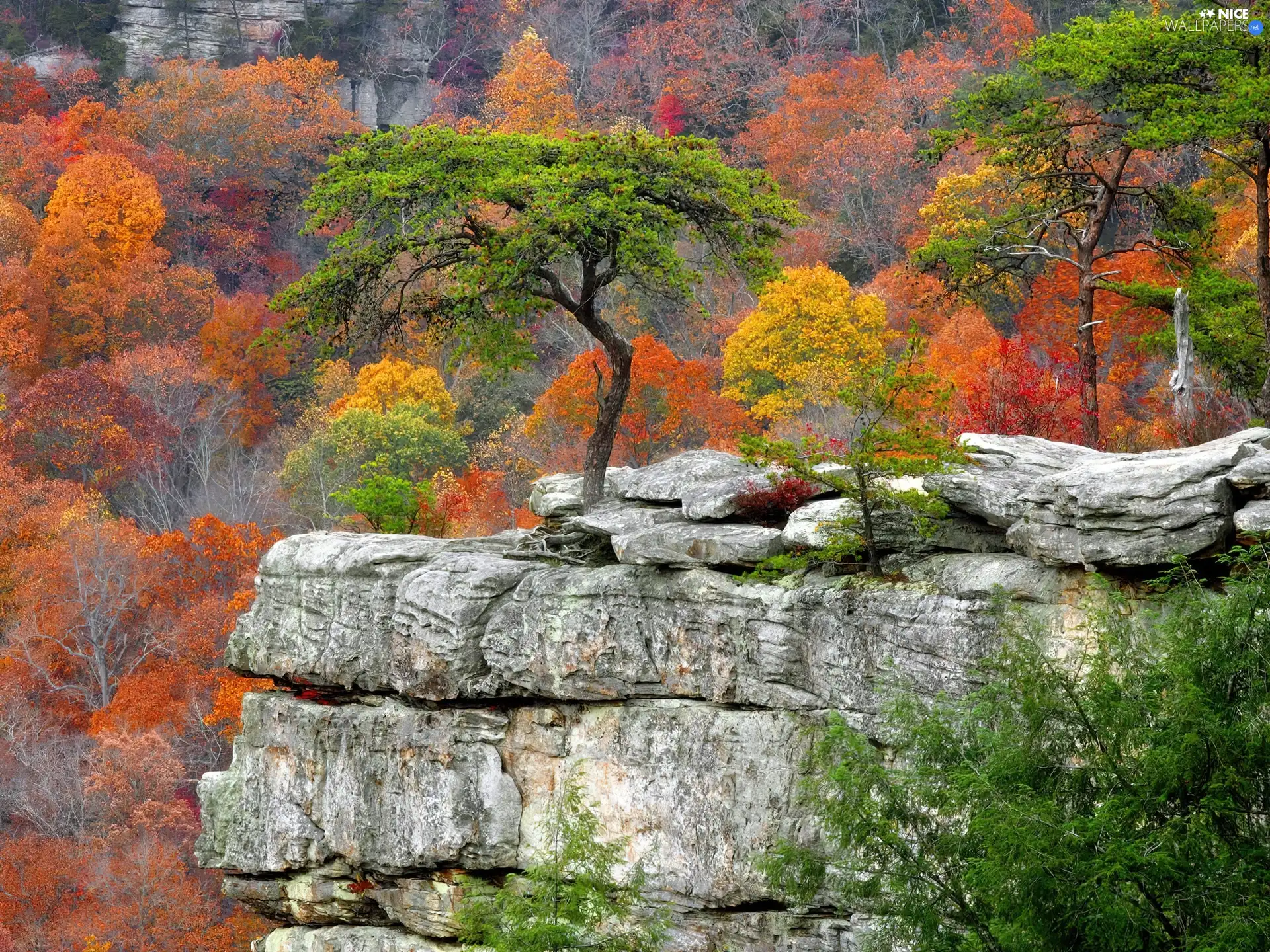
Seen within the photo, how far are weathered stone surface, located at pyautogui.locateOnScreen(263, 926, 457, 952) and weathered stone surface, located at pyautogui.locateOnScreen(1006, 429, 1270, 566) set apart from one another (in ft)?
31.3

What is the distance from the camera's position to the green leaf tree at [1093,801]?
10.2 metres

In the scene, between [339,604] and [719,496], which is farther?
[339,604]

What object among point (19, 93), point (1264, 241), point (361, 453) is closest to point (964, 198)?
point (361, 453)

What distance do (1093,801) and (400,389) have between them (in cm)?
4001

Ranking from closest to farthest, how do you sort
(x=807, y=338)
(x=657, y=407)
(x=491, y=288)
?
(x=491, y=288) → (x=807, y=338) → (x=657, y=407)

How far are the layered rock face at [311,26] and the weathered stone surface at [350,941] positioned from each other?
59.8 m

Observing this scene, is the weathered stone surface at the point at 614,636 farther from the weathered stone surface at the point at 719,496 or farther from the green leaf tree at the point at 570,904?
the green leaf tree at the point at 570,904

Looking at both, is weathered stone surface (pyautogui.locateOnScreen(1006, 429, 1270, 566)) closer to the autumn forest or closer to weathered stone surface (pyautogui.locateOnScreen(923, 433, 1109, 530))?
weathered stone surface (pyautogui.locateOnScreen(923, 433, 1109, 530))

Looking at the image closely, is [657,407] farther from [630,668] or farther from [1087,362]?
[630,668]

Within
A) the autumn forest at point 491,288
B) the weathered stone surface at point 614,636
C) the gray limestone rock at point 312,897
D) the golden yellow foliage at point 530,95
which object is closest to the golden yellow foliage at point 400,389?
the autumn forest at point 491,288

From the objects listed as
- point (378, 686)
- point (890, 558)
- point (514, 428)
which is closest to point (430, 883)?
point (378, 686)

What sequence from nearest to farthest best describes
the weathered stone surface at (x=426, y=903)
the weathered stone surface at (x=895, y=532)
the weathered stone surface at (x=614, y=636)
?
the weathered stone surface at (x=614, y=636)
the weathered stone surface at (x=895, y=532)
the weathered stone surface at (x=426, y=903)

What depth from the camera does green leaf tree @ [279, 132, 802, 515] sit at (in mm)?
18812

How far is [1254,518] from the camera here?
1362 cm
